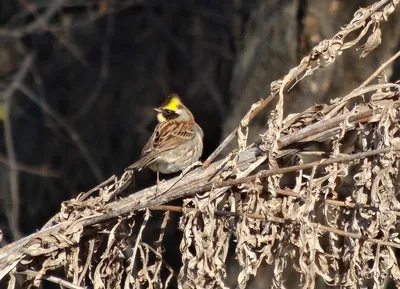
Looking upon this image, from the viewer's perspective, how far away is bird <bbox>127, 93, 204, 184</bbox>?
525 centimetres

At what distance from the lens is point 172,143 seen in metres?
5.36

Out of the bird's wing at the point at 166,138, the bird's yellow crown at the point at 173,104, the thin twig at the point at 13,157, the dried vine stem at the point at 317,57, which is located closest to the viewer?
the dried vine stem at the point at 317,57

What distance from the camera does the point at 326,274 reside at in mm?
3066

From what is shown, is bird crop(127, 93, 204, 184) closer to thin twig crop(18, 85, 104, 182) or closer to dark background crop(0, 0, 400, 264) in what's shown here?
dark background crop(0, 0, 400, 264)

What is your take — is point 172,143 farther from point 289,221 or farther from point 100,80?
point 100,80

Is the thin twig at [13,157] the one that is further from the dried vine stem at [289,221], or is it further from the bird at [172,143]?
the dried vine stem at [289,221]

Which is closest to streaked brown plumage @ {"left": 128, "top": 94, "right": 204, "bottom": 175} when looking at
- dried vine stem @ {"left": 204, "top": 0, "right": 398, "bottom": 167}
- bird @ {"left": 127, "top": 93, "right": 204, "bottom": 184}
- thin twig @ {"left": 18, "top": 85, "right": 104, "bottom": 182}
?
bird @ {"left": 127, "top": 93, "right": 204, "bottom": 184}

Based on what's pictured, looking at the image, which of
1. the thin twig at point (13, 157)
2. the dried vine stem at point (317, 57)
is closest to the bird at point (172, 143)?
the dried vine stem at point (317, 57)

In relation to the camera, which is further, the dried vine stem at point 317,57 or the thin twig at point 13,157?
the thin twig at point 13,157

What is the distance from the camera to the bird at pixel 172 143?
17.2ft

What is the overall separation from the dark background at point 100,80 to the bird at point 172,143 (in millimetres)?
3372

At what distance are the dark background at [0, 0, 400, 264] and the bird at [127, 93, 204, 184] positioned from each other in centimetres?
337

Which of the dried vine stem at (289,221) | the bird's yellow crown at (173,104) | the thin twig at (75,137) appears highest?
the thin twig at (75,137)

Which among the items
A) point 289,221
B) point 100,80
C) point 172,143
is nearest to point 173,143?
point 172,143
